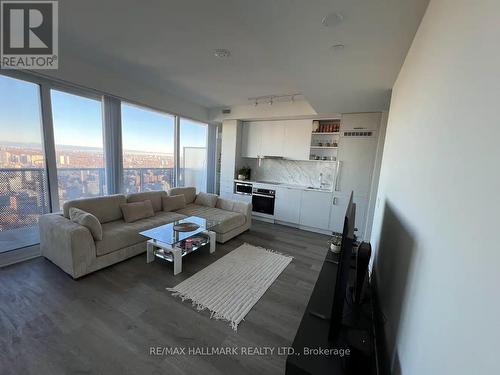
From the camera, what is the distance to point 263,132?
17.1ft

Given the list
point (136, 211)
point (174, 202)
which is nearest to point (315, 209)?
point (174, 202)

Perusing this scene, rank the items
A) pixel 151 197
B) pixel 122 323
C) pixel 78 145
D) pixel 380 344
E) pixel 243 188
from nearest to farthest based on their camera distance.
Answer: pixel 380 344 → pixel 122 323 → pixel 78 145 → pixel 151 197 → pixel 243 188

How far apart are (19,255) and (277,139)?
4777 mm

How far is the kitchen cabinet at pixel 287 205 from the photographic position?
4.67 meters

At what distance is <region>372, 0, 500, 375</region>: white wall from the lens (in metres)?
0.45

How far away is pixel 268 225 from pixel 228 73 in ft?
10.4

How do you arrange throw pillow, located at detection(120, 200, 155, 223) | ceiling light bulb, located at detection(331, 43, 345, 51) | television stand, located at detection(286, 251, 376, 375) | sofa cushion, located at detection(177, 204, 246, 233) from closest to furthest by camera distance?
television stand, located at detection(286, 251, 376, 375) → ceiling light bulb, located at detection(331, 43, 345, 51) → throw pillow, located at detection(120, 200, 155, 223) → sofa cushion, located at detection(177, 204, 246, 233)

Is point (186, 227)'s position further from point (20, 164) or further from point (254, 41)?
point (254, 41)

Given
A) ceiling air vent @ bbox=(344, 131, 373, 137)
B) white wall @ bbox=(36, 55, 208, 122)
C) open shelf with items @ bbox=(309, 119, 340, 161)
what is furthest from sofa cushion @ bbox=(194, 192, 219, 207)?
ceiling air vent @ bbox=(344, 131, 373, 137)

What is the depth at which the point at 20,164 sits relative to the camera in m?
2.76

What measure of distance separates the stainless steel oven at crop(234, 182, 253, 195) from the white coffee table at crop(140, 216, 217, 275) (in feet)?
6.76
